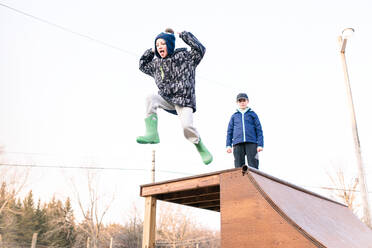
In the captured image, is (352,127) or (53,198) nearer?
(352,127)

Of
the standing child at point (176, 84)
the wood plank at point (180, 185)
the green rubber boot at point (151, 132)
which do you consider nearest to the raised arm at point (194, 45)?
the standing child at point (176, 84)

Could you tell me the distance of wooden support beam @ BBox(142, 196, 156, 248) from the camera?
3178 millimetres

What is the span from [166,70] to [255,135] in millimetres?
1385

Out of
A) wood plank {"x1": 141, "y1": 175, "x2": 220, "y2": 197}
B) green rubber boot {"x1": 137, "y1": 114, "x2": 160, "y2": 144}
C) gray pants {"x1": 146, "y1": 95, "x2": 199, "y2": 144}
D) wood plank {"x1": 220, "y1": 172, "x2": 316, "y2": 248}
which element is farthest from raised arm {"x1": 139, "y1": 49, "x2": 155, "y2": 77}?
wood plank {"x1": 220, "y1": 172, "x2": 316, "y2": 248}

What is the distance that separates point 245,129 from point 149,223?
1612mm

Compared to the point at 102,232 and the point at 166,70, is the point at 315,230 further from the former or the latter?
the point at 102,232

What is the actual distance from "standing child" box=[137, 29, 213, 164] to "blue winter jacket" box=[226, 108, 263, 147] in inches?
23.2

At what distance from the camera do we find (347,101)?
7.77 meters

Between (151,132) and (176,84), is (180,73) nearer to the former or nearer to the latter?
(176,84)

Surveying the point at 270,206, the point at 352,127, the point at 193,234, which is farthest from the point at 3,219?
the point at 270,206

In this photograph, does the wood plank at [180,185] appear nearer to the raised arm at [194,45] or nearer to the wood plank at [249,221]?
the wood plank at [249,221]

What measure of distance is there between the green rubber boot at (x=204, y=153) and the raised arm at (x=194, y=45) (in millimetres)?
930

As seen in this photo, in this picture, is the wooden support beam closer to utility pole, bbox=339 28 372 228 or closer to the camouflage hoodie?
the camouflage hoodie

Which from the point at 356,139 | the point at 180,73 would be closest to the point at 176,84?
the point at 180,73
